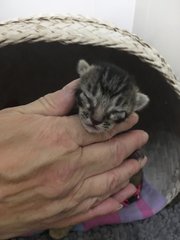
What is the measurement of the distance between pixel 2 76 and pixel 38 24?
24 centimetres

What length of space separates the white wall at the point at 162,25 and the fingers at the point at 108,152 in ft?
1.35

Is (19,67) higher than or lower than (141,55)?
lower

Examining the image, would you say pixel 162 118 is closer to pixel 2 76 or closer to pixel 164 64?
pixel 164 64

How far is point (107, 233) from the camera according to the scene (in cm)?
137

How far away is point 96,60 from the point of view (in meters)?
1.26

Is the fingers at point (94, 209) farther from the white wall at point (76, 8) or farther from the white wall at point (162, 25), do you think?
the white wall at point (76, 8)

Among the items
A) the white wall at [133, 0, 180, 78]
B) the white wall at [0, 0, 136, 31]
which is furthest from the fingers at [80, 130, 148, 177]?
the white wall at [0, 0, 136, 31]

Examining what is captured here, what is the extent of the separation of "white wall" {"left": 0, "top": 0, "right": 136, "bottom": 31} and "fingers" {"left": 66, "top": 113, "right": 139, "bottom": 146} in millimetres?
548

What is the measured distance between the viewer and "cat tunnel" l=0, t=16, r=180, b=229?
46.0 inches

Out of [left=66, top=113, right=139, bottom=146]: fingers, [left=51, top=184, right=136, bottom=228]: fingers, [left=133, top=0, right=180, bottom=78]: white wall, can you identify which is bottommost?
[left=51, top=184, right=136, bottom=228]: fingers

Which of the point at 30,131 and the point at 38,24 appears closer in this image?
the point at 30,131

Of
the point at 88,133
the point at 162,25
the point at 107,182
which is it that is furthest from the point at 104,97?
the point at 162,25

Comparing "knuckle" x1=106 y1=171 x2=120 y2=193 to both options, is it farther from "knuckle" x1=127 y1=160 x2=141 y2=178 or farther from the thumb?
the thumb

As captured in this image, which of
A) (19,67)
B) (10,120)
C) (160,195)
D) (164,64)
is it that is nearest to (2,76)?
(19,67)
